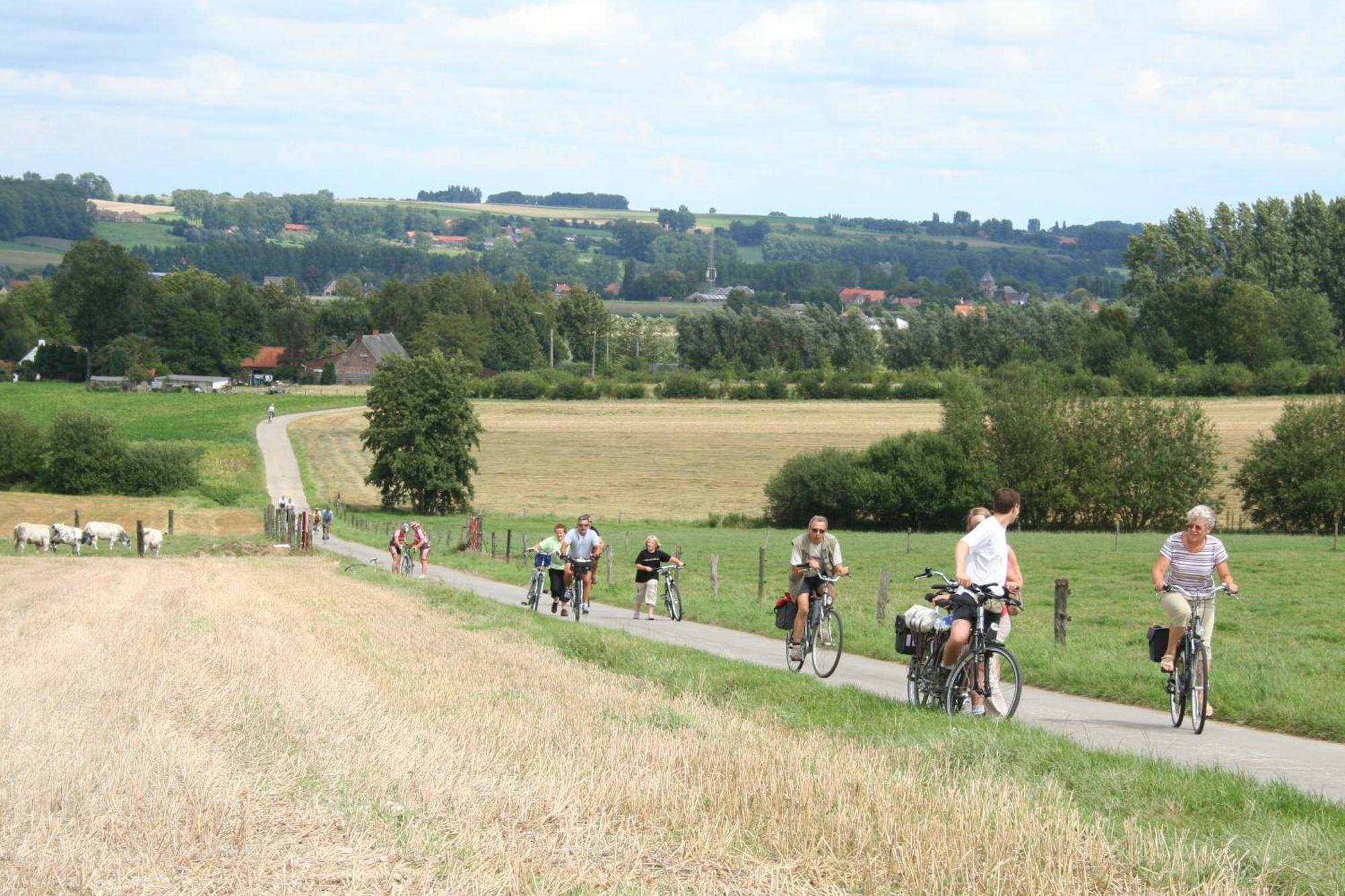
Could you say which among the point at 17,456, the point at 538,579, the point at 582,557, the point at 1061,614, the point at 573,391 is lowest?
the point at 17,456

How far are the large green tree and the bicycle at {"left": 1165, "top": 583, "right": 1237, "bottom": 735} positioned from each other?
207 feet

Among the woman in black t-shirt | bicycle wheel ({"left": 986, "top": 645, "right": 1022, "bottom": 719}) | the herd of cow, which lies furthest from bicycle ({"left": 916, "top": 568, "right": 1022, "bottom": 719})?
the herd of cow

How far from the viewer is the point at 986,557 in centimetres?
1188

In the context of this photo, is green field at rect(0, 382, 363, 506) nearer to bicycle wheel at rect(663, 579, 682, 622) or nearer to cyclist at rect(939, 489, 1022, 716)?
bicycle wheel at rect(663, 579, 682, 622)

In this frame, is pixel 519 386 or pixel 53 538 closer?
pixel 53 538

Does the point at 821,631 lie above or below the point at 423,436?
above

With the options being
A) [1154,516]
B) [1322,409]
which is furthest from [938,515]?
[1322,409]

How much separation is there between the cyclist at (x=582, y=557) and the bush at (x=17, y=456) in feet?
203

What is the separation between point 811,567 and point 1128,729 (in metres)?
4.17

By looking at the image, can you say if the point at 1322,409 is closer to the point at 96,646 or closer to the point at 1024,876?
the point at 96,646

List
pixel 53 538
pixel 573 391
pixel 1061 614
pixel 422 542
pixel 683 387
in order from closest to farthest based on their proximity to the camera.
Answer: pixel 1061 614
pixel 422 542
pixel 53 538
pixel 683 387
pixel 573 391

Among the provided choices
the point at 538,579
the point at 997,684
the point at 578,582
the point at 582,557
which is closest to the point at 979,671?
the point at 997,684

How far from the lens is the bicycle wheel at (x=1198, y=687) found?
12.2 meters

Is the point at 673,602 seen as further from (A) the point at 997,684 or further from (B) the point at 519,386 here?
(B) the point at 519,386
